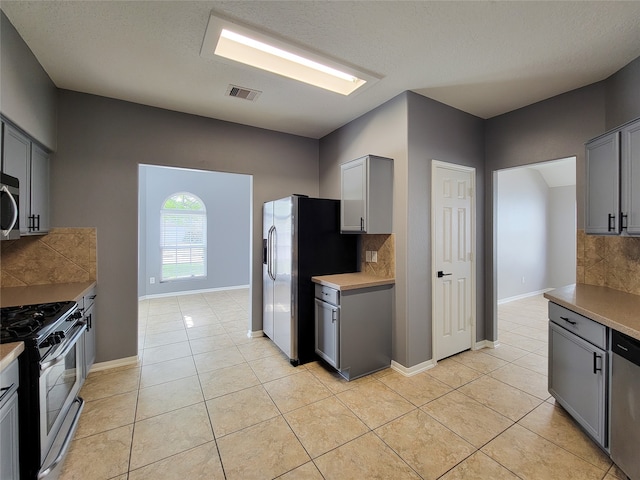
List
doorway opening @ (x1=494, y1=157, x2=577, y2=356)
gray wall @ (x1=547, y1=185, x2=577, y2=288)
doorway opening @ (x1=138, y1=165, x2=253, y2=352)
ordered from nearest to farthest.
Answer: doorway opening @ (x1=494, y1=157, x2=577, y2=356) → doorway opening @ (x1=138, y1=165, x2=253, y2=352) → gray wall @ (x1=547, y1=185, x2=577, y2=288)

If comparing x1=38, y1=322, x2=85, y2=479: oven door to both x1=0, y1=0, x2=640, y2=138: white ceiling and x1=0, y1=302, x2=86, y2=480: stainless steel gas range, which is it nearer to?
x1=0, y1=302, x2=86, y2=480: stainless steel gas range

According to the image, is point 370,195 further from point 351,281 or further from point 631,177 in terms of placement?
point 631,177

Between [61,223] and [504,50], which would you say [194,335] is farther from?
[504,50]

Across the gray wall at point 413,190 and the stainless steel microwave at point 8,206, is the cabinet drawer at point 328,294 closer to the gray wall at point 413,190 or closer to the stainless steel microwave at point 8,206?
the gray wall at point 413,190

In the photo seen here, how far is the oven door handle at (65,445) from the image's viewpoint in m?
1.56

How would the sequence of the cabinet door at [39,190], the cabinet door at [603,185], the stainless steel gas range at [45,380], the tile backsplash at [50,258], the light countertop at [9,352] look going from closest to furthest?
the light countertop at [9,352] → the stainless steel gas range at [45,380] → the cabinet door at [603,185] → the cabinet door at [39,190] → the tile backsplash at [50,258]

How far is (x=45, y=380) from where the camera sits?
5.21ft

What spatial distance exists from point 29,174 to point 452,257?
158 inches

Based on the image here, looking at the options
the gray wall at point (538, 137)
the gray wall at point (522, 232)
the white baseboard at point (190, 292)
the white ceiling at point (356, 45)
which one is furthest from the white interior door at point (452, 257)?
the white baseboard at point (190, 292)

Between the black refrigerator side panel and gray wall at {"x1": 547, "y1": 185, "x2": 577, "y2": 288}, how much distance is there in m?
5.97

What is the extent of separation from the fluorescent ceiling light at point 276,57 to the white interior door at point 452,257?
129cm

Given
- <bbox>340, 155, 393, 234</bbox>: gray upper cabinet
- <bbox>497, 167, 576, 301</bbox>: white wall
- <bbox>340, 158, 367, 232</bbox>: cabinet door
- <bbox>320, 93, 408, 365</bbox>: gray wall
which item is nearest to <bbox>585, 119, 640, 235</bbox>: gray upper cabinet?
<bbox>320, 93, 408, 365</bbox>: gray wall

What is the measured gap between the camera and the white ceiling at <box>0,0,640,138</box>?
68.8 inches

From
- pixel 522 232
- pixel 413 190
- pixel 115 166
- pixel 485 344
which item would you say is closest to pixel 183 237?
pixel 115 166
